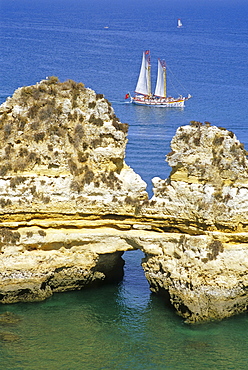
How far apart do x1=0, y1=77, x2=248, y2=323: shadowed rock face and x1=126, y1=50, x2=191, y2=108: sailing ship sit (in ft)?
189

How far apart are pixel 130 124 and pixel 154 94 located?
27.7 m

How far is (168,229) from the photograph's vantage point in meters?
33.1

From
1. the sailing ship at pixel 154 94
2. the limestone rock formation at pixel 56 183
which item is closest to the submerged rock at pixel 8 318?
the limestone rock formation at pixel 56 183

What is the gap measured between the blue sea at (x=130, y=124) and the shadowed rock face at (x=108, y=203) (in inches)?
72.6

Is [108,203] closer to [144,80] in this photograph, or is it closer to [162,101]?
[162,101]

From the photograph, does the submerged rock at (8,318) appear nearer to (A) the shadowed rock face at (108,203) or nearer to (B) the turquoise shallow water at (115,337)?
(B) the turquoise shallow water at (115,337)

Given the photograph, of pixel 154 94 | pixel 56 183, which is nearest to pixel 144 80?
pixel 154 94

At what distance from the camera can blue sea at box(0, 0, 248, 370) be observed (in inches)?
1184

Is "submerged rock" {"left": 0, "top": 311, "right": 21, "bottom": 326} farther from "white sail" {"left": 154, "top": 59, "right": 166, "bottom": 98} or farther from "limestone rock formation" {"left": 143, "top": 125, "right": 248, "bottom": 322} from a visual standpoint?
"white sail" {"left": 154, "top": 59, "right": 166, "bottom": 98}

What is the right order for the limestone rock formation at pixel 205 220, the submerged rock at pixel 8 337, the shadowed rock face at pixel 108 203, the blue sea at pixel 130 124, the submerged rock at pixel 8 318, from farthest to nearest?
the submerged rock at pixel 8 318, the shadowed rock face at pixel 108 203, the limestone rock formation at pixel 205 220, the submerged rock at pixel 8 337, the blue sea at pixel 130 124

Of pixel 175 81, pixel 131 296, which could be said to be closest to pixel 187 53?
pixel 175 81

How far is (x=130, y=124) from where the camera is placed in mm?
75500

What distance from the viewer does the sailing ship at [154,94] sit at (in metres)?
91.5

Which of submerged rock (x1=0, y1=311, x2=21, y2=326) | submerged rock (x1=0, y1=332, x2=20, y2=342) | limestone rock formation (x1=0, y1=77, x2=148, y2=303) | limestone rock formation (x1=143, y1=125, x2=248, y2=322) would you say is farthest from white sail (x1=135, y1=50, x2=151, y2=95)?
submerged rock (x1=0, y1=332, x2=20, y2=342)
